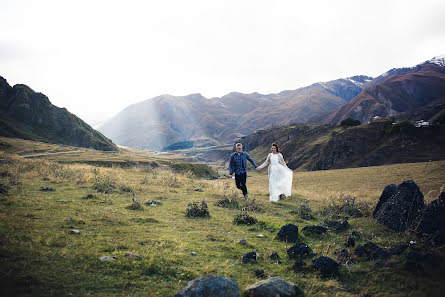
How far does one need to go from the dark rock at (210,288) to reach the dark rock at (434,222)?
18.4ft

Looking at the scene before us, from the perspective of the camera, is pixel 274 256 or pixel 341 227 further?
pixel 341 227

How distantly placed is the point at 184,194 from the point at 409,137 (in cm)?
7374

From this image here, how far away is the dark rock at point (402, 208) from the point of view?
8.36 m

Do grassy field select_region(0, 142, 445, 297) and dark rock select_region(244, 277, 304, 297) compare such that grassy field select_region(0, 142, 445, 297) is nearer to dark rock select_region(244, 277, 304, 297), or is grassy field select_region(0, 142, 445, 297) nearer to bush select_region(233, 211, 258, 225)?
bush select_region(233, 211, 258, 225)

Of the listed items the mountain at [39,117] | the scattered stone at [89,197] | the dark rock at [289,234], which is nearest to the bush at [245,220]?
the dark rock at [289,234]

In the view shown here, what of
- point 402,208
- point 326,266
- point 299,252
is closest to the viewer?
point 326,266

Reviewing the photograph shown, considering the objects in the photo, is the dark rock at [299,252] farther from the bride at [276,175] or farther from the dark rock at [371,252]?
the bride at [276,175]

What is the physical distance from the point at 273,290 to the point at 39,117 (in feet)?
483

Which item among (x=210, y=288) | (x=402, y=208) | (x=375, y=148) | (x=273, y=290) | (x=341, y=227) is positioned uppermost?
(x=375, y=148)

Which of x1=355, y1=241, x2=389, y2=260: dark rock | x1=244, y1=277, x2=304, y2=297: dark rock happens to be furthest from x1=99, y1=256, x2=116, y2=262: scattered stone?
x1=355, y1=241, x2=389, y2=260: dark rock

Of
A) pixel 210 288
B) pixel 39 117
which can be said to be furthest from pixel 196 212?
pixel 39 117

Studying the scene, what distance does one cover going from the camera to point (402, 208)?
8766 mm

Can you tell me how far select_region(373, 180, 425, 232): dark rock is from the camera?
8.36 meters

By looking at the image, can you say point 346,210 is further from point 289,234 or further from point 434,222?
point 434,222
